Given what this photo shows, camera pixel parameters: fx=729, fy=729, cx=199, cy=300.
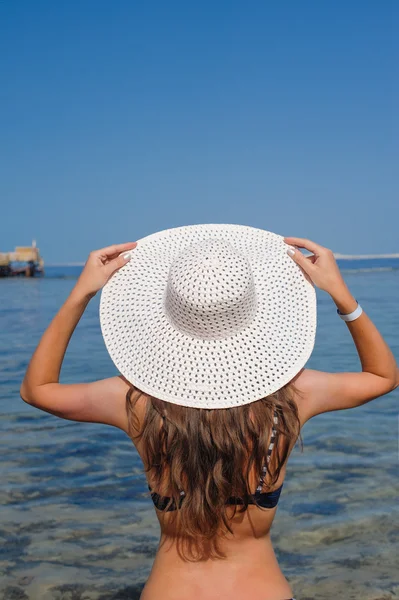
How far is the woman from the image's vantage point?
6.88ft

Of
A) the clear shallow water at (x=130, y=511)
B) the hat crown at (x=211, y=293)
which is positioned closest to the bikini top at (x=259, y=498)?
the hat crown at (x=211, y=293)

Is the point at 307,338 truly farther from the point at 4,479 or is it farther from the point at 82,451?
the point at 82,451

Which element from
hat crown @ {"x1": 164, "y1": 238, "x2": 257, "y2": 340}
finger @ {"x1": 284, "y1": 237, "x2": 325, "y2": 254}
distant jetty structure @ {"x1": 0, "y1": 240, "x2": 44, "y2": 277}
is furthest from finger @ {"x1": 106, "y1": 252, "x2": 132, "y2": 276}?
distant jetty structure @ {"x1": 0, "y1": 240, "x2": 44, "y2": 277}

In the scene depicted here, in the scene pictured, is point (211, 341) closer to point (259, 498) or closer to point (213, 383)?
point (213, 383)

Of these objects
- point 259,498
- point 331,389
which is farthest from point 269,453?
point 331,389

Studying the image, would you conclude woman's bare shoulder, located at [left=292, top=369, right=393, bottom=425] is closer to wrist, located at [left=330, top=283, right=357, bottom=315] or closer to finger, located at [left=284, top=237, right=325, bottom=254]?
wrist, located at [left=330, top=283, right=357, bottom=315]

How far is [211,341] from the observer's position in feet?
6.98

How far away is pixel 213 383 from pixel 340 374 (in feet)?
1.39

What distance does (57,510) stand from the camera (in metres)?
4.86

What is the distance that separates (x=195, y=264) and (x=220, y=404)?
40cm

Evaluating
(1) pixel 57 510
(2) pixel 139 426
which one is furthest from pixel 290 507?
(2) pixel 139 426

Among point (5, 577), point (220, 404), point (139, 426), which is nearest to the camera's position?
point (220, 404)

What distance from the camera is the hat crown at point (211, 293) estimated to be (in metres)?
2.05

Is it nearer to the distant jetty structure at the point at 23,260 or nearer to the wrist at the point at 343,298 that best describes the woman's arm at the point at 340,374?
the wrist at the point at 343,298
